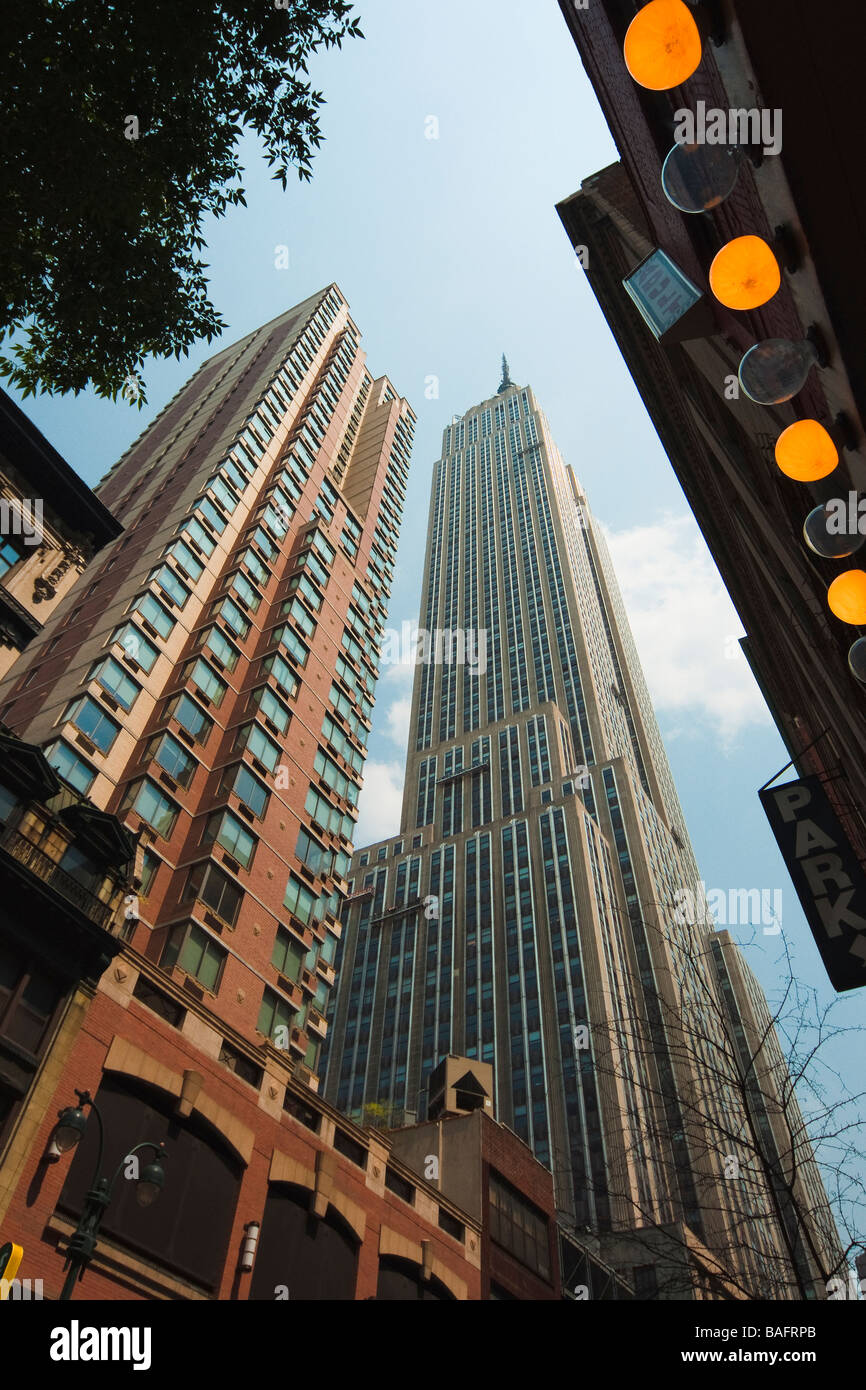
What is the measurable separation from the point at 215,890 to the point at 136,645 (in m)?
10.7

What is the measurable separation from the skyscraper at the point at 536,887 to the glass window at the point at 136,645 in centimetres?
3269

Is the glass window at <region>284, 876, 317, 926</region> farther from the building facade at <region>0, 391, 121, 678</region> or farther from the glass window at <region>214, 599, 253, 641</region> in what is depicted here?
the building facade at <region>0, 391, 121, 678</region>

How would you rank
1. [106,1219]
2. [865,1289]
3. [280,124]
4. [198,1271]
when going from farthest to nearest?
1. [198,1271]
2. [106,1219]
3. [865,1289]
4. [280,124]

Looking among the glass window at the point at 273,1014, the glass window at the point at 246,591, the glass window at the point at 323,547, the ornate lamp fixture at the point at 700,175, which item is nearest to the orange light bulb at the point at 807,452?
the ornate lamp fixture at the point at 700,175

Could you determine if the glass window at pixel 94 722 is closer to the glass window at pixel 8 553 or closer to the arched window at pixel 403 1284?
the glass window at pixel 8 553

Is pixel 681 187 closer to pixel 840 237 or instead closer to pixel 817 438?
pixel 840 237

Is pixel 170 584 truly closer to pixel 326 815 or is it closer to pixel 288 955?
pixel 326 815

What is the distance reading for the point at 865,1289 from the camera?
47.1 ft

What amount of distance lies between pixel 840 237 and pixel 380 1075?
304 feet

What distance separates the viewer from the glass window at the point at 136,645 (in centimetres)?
3291

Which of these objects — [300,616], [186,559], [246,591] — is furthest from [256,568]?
[186,559]

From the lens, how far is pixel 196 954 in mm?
26859

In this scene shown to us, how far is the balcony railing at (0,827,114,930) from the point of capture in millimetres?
18625
